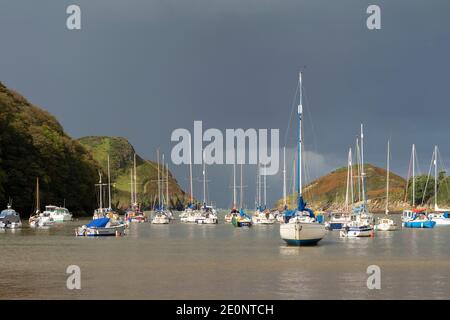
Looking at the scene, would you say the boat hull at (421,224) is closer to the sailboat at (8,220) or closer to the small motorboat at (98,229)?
the small motorboat at (98,229)

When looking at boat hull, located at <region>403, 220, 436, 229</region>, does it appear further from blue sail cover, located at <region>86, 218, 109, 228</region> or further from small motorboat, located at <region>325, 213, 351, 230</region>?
blue sail cover, located at <region>86, 218, 109, 228</region>

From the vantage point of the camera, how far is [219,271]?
57656mm

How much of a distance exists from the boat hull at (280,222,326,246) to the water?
1349 mm

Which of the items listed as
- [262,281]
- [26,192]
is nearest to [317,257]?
[262,281]

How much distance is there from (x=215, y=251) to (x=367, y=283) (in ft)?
112

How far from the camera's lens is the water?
44.3 m

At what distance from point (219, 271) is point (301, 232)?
23753 millimetres

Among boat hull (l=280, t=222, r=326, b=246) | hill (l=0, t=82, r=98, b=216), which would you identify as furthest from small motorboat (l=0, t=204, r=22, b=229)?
boat hull (l=280, t=222, r=326, b=246)

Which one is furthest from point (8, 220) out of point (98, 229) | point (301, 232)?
point (301, 232)
